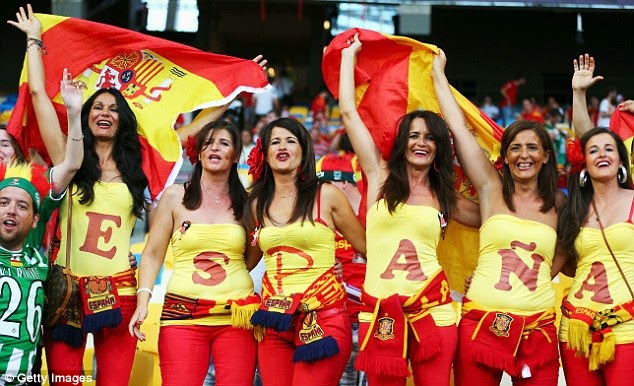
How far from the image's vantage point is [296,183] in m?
5.05

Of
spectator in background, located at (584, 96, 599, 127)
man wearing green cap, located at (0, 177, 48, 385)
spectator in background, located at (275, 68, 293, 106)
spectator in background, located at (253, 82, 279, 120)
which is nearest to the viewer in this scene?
man wearing green cap, located at (0, 177, 48, 385)

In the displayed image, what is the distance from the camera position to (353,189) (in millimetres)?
6688

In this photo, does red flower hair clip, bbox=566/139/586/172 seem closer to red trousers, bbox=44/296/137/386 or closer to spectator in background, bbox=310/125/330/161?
red trousers, bbox=44/296/137/386

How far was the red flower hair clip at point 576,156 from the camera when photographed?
5.02 metres

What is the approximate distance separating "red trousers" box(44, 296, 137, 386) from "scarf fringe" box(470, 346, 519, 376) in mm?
1821

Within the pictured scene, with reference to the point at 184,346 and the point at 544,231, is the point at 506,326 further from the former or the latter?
the point at 184,346

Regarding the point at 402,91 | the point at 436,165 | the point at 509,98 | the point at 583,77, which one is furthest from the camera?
the point at 509,98

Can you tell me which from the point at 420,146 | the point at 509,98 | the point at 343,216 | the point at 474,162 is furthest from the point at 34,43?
the point at 509,98

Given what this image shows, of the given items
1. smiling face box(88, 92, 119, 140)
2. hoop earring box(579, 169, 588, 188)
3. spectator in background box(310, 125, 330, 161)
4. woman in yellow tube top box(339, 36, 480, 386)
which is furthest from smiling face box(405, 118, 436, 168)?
spectator in background box(310, 125, 330, 161)

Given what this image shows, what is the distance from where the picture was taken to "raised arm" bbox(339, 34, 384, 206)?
16.7ft

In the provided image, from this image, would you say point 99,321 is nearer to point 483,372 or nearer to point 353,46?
point 483,372

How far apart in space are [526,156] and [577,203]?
36cm

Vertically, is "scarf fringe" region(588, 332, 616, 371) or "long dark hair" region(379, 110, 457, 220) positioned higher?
"long dark hair" region(379, 110, 457, 220)

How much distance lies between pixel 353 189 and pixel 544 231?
2.03 m
